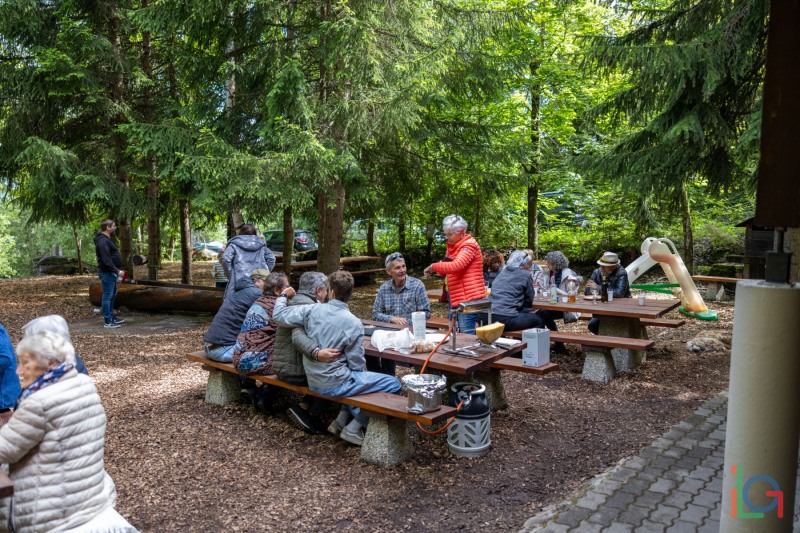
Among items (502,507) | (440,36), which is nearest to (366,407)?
(502,507)

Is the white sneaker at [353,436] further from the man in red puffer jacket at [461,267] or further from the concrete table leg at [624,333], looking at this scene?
the concrete table leg at [624,333]

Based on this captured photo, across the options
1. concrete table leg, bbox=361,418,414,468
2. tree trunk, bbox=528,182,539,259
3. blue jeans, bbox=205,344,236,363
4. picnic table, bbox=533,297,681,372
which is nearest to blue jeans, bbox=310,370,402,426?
concrete table leg, bbox=361,418,414,468

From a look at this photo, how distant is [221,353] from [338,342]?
1656 mm

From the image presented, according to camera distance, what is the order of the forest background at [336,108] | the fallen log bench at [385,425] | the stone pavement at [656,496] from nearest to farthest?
the stone pavement at [656,496] → the fallen log bench at [385,425] → the forest background at [336,108]

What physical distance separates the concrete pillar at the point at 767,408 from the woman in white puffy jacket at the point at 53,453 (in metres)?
2.66

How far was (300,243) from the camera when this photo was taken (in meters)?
20.5

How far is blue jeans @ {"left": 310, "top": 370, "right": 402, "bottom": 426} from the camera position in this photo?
175 inches

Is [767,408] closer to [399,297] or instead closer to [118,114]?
[399,297]

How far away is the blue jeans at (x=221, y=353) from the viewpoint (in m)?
5.50

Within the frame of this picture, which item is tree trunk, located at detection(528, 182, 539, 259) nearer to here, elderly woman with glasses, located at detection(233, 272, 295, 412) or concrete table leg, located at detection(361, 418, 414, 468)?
elderly woman with glasses, located at detection(233, 272, 295, 412)

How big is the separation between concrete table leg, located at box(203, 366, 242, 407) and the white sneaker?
1522 millimetres

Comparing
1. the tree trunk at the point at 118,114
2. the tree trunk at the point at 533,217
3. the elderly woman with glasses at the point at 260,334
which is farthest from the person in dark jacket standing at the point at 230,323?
the tree trunk at the point at 533,217

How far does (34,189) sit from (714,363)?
1143 centimetres

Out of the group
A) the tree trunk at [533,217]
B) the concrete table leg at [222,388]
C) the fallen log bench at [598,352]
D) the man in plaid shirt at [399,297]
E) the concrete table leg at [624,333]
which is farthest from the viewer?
the tree trunk at [533,217]
